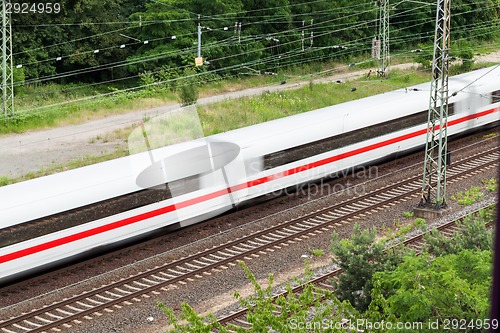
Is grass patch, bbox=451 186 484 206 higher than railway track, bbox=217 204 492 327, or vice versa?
railway track, bbox=217 204 492 327

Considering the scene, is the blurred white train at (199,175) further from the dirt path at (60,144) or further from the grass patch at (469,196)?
the dirt path at (60,144)

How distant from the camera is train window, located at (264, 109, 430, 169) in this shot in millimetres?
19297

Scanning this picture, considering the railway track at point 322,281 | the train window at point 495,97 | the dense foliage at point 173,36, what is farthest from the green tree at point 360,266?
the dense foliage at point 173,36

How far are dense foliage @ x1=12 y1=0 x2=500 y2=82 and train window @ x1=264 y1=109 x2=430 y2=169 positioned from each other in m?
14.0

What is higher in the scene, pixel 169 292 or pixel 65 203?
pixel 65 203

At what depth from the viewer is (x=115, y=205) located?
15.7 metres

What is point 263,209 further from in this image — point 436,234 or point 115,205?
point 436,234

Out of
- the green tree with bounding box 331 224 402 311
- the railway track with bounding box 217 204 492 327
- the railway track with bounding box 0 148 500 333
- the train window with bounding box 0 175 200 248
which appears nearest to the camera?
the green tree with bounding box 331 224 402 311

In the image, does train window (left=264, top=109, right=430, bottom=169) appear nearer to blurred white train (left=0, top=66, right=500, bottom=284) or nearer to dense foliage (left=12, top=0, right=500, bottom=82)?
blurred white train (left=0, top=66, right=500, bottom=284)

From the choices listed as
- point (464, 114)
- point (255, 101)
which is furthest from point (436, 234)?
point (255, 101)

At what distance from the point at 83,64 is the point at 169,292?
26251 mm

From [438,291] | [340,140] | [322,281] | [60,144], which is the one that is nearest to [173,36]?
[60,144]

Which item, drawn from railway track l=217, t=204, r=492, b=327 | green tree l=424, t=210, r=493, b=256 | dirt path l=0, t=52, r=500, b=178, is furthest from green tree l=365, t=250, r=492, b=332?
dirt path l=0, t=52, r=500, b=178

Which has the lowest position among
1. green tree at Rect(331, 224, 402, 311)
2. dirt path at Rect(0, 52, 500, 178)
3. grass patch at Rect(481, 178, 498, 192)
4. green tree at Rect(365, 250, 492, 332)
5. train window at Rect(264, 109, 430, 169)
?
grass patch at Rect(481, 178, 498, 192)
